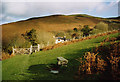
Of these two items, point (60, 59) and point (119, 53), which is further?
point (60, 59)

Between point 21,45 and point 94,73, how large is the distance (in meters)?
19.4

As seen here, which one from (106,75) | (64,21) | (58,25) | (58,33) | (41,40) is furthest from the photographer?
(64,21)

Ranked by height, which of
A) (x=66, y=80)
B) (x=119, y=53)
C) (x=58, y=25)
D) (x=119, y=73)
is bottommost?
(x=66, y=80)

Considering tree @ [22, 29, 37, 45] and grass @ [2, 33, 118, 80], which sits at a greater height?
tree @ [22, 29, 37, 45]

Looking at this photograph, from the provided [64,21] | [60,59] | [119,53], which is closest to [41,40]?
[60,59]

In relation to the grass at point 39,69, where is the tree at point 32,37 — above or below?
above

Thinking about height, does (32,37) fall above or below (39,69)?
above

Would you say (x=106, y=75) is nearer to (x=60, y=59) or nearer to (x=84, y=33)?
(x=60, y=59)

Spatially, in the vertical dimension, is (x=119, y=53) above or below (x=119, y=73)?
above

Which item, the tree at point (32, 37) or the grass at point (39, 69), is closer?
the grass at point (39, 69)

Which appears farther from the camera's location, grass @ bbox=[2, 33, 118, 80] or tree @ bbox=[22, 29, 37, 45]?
tree @ bbox=[22, 29, 37, 45]

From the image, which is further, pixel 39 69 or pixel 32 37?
pixel 32 37

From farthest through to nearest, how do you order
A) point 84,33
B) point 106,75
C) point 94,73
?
point 84,33
point 94,73
point 106,75

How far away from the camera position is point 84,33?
52.6 metres
